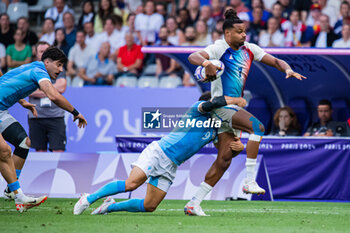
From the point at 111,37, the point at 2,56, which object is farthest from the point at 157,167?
the point at 2,56

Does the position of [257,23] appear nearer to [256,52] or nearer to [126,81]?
[126,81]

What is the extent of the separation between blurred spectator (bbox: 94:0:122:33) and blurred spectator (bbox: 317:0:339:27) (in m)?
5.33

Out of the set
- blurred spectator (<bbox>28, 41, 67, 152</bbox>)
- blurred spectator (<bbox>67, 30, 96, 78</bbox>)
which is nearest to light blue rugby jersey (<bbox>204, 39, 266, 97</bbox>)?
blurred spectator (<bbox>28, 41, 67, 152</bbox>)

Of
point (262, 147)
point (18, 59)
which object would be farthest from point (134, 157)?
→ point (18, 59)

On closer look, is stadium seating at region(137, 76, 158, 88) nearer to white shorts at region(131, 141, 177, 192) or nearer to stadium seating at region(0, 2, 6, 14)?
stadium seating at region(0, 2, 6, 14)

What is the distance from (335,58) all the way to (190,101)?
3503mm

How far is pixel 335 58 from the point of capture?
1302 centimetres

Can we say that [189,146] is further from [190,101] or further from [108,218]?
[190,101]

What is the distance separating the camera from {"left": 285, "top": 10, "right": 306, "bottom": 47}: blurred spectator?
15.9m

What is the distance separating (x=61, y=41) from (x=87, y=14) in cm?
148

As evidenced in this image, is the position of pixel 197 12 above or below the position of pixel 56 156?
above

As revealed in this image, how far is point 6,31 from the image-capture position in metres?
18.0

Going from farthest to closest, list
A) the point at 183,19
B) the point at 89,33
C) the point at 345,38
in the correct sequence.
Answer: the point at 89,33 → the point at 183,19 → the point at 345,38

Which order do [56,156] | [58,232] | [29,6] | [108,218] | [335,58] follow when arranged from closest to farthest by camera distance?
[58,232] → [108,218] → [56,156] → [335,58] → [29,6]
